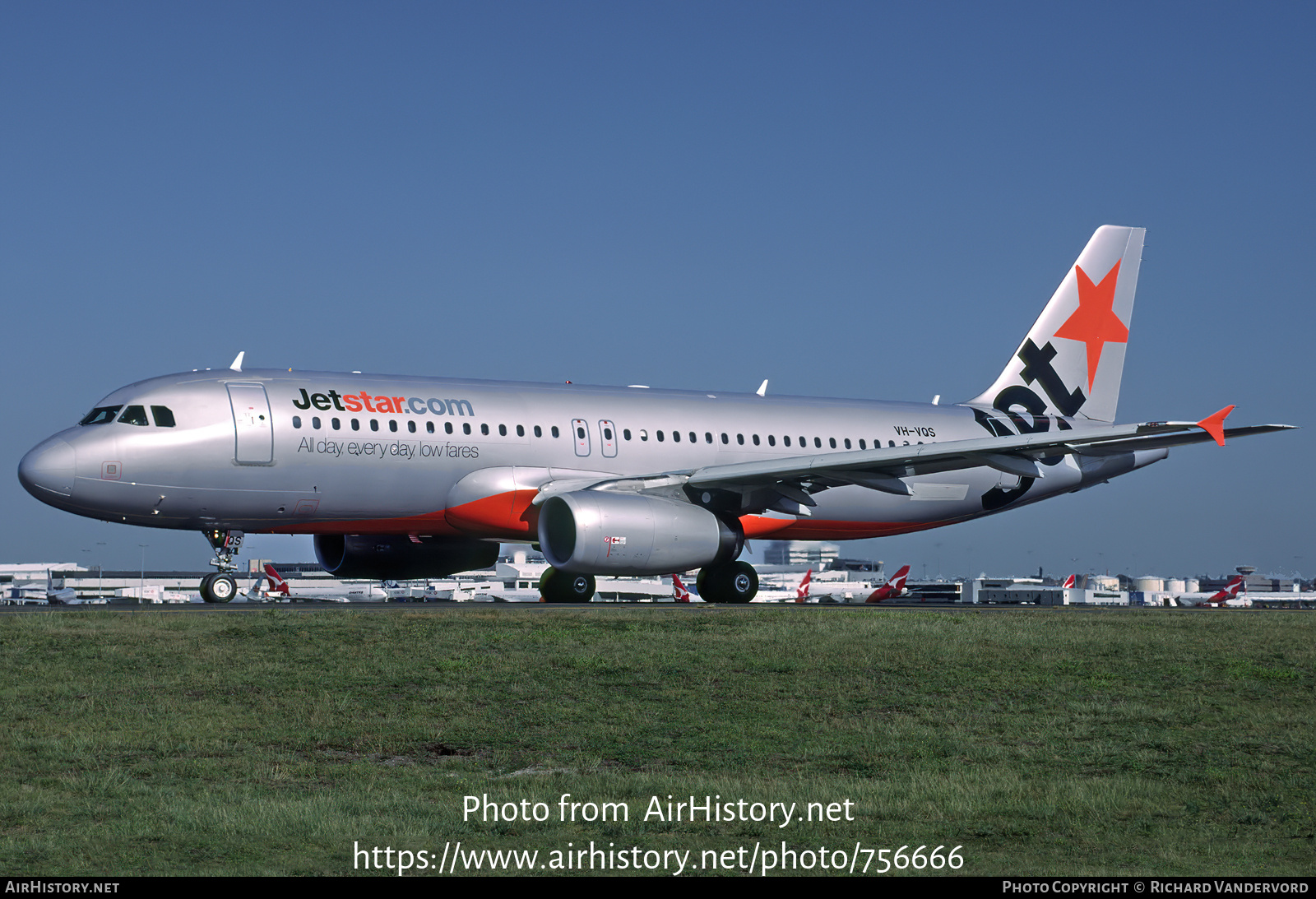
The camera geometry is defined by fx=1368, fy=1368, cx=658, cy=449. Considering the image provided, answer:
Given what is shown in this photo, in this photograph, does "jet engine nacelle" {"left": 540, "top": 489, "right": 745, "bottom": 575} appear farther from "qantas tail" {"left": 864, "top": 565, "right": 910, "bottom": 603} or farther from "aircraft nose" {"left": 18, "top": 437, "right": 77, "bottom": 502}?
"qantas tail" {"left": 864, "top": 565, "right": 910, "bottom": 603}

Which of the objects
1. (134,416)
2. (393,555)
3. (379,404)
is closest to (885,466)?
(379,404)

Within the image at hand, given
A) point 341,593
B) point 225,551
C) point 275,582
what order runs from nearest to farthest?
point 225,551 → point 275,582 → point 341,593

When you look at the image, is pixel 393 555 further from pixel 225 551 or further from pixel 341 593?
pixel 341 593

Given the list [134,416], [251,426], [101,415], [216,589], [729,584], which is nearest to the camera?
[134,416]

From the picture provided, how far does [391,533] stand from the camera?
→ 25938mm

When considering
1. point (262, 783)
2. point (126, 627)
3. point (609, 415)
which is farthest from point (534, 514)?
point (262, 783)

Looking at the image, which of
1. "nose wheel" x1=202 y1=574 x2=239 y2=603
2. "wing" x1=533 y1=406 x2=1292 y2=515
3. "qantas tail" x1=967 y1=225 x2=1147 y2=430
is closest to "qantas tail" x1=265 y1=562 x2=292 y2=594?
"nose wheel" x1=202 y1=574 x2=239 y2=603

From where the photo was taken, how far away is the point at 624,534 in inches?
889

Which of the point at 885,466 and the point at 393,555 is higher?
the point at 885,466

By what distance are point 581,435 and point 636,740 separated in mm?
15233

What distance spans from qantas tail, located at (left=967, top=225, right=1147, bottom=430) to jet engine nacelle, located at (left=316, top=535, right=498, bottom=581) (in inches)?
531

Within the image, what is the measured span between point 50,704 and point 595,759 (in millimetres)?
5286

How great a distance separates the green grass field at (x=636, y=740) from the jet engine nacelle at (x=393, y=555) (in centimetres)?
811

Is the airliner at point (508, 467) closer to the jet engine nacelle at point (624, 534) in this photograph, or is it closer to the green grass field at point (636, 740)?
the jet engine nacelle at point (624, 534)
